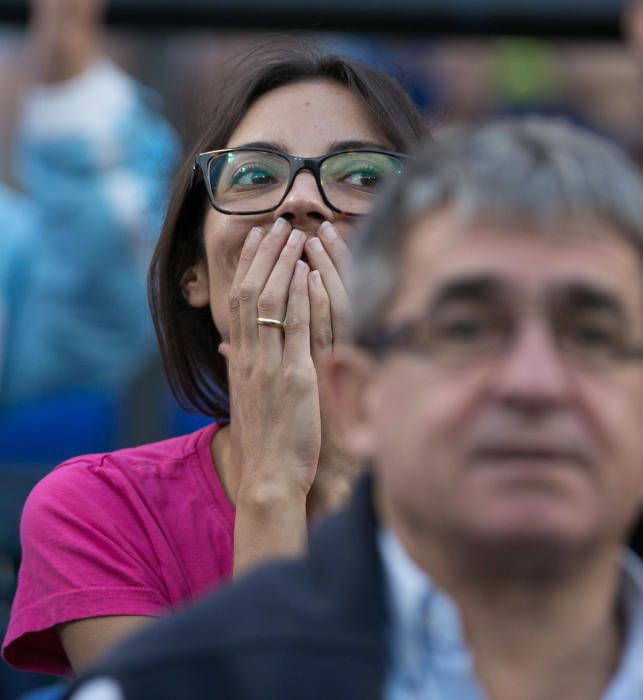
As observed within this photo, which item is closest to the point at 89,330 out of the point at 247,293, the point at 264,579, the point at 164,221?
the point at 164,221

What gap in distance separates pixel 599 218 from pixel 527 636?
0.45 m

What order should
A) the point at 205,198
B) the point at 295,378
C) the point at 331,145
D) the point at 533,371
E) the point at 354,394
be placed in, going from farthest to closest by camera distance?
the point at 205,198
the point at 331,145
the point at 295,378
the point at 354,394
the point at 533,371

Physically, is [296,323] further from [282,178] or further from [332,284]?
[282,178]

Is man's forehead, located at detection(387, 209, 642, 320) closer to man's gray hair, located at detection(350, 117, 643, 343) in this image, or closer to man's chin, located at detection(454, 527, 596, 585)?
man's gray hair, located at detection(350, 117, 643, 343)

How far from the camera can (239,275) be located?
257 cm

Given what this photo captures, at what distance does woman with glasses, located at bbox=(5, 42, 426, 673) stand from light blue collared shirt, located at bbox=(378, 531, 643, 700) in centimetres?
83

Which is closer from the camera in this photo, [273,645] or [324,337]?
[273,645]

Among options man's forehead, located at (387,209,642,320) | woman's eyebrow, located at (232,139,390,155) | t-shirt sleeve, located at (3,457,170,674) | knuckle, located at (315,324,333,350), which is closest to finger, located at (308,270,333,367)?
knuckle, located at (315,324,333,350)

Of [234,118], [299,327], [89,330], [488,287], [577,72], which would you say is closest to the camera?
[488,287]

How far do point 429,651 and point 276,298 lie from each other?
3.65 feet

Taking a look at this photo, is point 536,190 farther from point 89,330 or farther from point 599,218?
point 89,330

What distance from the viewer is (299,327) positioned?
2541 millimetres

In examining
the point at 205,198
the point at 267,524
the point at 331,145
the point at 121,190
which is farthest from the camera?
the point at 121,190

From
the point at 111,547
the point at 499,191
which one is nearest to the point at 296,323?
the point at 111,547
